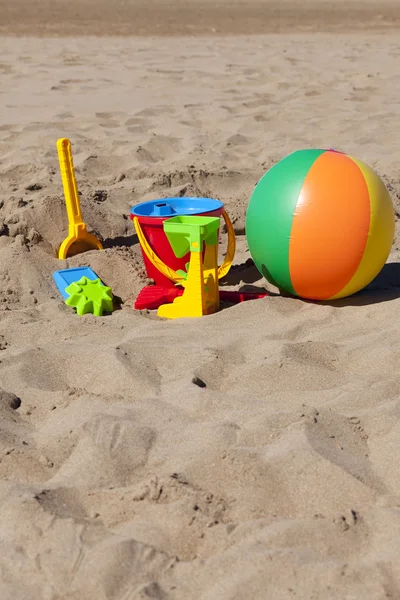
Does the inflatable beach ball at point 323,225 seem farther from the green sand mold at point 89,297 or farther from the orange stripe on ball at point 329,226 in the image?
the green sand mold at point 89,297

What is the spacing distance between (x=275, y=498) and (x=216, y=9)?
76.3ft

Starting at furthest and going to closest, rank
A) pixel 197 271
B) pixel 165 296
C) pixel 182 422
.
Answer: pixel 165 296 < pixel 197 271 < pixel 182 422

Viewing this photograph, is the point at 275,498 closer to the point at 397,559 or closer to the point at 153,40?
the point at 397,559

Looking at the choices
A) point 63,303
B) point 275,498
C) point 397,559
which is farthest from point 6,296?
point 397,559

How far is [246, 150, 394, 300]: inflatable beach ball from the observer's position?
354 centimetres

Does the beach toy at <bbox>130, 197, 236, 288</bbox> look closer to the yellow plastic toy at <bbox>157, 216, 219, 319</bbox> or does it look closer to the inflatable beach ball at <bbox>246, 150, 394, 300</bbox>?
the yellow plastic toy at <bbox>157, 216, 219, 319</bbox>

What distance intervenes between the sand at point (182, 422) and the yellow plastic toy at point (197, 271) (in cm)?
10

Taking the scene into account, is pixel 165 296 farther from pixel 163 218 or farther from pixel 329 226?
pixel 329 226

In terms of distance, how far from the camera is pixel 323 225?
3527mm

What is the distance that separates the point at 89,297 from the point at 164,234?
50cm

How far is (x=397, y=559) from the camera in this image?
6.55 feet

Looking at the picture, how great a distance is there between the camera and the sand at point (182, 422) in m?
2.01

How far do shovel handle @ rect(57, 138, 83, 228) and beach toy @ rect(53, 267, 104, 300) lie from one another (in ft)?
1.26

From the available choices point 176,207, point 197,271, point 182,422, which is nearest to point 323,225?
point 197,271
